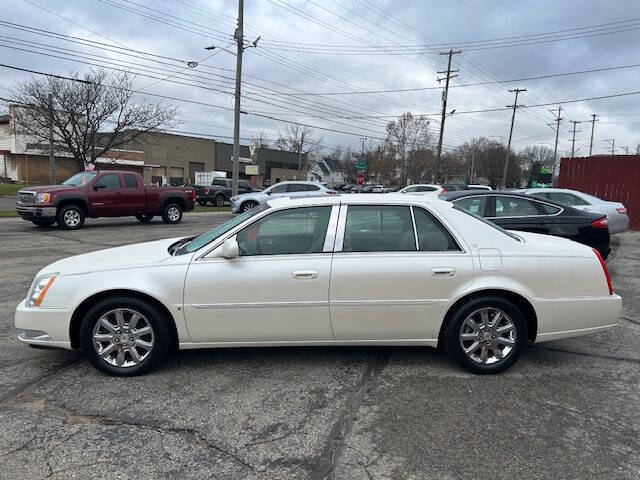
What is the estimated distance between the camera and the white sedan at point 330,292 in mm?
3586

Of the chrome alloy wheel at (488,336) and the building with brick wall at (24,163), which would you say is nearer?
the chrome alloy wheel at (488,336)

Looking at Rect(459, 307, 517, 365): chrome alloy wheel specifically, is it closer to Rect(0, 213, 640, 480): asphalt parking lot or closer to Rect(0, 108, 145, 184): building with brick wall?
Rect(0, 213, 640, 480): asphalt parking lot

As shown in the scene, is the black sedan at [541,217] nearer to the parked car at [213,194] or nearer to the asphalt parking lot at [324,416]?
the asphalt parking lot at [324,416]

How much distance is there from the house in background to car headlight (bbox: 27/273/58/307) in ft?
341

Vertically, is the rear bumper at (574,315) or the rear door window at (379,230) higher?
the rear door window at (379,230)

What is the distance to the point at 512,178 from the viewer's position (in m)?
92.2

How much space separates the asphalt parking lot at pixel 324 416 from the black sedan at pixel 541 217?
327 centimetres

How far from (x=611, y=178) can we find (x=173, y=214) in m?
15.8

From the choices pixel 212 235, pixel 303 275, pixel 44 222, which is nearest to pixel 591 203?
pixel 303 275

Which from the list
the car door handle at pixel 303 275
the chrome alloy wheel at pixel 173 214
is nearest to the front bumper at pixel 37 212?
the chrome alloy wheel at pixel 173 214

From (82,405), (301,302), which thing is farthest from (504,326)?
(82,405)

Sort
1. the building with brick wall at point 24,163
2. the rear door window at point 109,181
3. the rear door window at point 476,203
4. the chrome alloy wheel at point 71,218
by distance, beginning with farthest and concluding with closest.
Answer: the building with brick wall at point 24,163 → the rear door window at point 109,181 → the chrome alloy wheel at point 71,218 → the rear door window at point 476,203

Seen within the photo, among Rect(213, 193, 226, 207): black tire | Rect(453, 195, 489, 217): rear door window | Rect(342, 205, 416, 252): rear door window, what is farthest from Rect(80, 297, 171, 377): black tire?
Rect(213, 193, 226, 207): black tire

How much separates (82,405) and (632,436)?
3.76m
